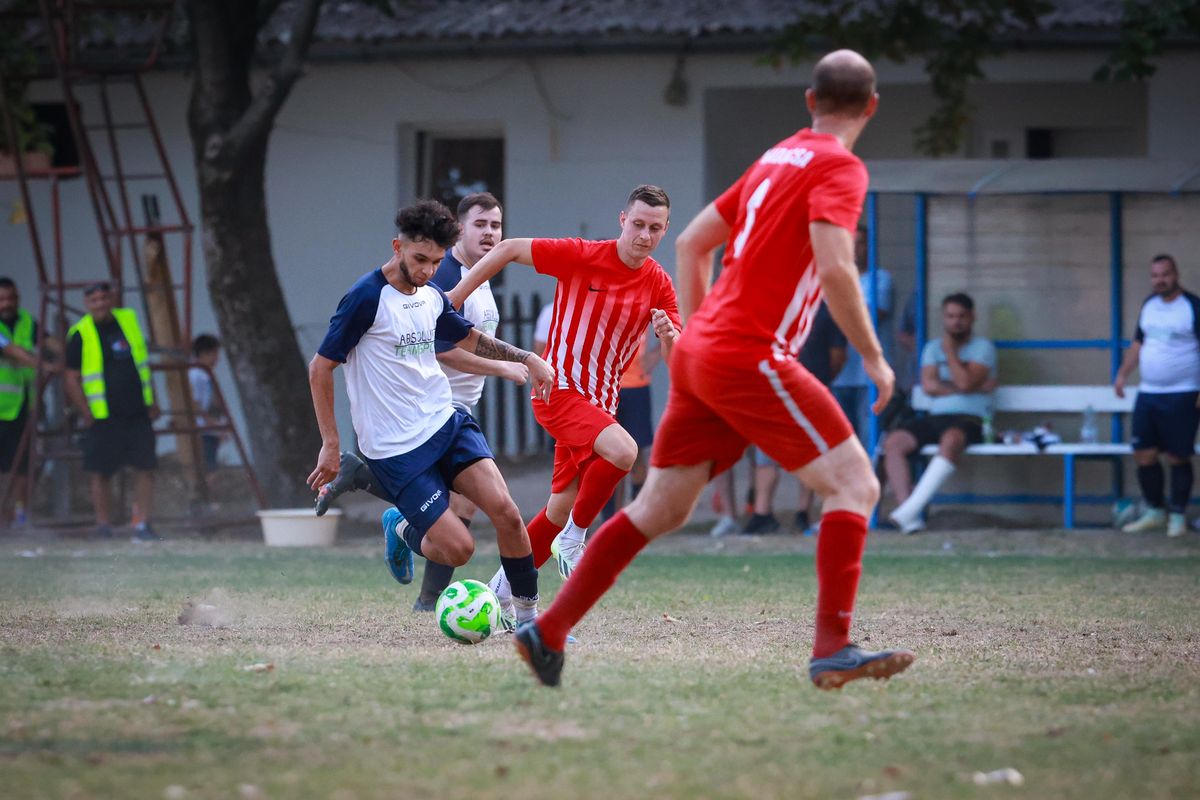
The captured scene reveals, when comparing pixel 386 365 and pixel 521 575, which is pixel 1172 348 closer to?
pixel 521 575

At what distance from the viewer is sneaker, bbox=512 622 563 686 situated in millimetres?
5566

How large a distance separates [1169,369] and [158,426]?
410 inches

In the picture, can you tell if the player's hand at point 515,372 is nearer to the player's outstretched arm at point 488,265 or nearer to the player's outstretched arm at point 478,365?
the player's outstretched arm at point 478,365

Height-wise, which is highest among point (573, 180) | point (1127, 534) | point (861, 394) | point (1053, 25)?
point (1053, 25)

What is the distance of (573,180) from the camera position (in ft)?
57.6

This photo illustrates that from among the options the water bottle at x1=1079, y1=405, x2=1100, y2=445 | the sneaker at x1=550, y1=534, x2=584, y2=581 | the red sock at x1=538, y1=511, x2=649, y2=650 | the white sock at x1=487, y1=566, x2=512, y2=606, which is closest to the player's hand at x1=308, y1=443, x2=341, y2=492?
the white sock at x1=487, y1=566, x2=512, y2=606

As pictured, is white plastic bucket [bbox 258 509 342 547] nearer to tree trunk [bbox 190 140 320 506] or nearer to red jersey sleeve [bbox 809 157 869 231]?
tree trunk [bbox 190 140 320 506]

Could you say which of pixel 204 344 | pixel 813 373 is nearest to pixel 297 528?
pixel 813 373

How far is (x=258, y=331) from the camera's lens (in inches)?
599

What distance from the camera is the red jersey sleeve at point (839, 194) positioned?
5289 mm

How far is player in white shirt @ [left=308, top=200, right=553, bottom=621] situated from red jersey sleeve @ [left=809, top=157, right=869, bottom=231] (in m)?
2.13

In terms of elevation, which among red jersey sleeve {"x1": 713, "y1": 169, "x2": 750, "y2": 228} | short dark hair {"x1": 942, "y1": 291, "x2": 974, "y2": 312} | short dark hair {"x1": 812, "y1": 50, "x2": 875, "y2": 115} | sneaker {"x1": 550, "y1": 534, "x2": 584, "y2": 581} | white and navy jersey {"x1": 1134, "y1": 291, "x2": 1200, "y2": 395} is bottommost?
sneaker {"x1": 550, "y1": 534, "x2": 584, "y2": 581}

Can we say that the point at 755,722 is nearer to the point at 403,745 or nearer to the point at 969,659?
the point at 403,745

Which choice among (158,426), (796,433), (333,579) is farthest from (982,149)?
(796,433)
